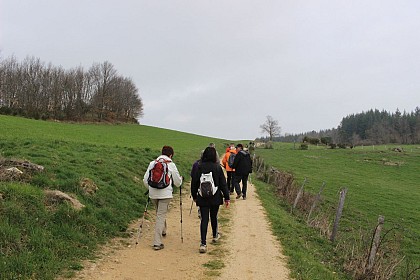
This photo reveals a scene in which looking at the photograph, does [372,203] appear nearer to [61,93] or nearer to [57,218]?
[57,218]

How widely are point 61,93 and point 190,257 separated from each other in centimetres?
7228

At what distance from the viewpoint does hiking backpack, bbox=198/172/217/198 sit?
7.85 metres

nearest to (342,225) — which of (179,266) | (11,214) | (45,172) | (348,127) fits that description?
(179,266)

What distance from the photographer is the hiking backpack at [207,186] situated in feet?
25.7

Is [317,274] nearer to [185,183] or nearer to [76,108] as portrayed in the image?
[185,183]

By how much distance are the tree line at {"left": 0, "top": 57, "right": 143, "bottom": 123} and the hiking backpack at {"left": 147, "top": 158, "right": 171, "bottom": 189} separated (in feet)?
202

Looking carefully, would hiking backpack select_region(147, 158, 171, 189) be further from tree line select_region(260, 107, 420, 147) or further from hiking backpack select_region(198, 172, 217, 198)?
tree line select_region(260, 107, 420, 147)

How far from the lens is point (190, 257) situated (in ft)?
25.0

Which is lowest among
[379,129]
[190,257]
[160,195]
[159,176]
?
[190,257]

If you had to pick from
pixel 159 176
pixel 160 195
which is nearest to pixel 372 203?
pixel 160 195

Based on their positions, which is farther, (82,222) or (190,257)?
(82,222)

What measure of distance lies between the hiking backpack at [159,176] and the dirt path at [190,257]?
4.87ft

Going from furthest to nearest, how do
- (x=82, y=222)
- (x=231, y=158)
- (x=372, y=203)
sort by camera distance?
(x=372, y=203), (x=231, y=158), (x=82, y=222)

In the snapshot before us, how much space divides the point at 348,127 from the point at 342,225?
134159 mm
